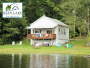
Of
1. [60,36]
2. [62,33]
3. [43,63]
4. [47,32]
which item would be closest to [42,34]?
[47,32]

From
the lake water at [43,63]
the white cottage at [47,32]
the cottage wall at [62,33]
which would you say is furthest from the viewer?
the cottage wall at [62,33]

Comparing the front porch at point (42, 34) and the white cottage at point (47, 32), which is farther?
the white cottage at point (47, 32)

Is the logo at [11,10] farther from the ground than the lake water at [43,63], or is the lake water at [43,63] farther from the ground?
the logo at [11,10]

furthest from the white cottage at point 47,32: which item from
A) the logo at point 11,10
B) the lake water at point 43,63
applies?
the lake water at point 43,63

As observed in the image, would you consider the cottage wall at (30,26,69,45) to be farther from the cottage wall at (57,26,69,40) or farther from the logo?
the logo

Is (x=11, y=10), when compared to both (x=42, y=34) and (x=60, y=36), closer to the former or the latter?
(x=42, y=34)

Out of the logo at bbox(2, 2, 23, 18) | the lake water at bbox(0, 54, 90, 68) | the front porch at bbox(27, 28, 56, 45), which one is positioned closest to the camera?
the lake water at bbox(0, 54, 90, 68)

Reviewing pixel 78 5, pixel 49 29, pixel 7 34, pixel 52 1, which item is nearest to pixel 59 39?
pixel 49 29

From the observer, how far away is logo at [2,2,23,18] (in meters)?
48.0

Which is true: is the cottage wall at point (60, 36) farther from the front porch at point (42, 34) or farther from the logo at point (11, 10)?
the logo at point (11, 10)

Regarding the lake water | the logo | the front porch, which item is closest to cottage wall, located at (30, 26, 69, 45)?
the front porch

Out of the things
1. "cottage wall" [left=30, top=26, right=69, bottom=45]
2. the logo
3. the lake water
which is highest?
the logo

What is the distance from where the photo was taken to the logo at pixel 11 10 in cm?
4805

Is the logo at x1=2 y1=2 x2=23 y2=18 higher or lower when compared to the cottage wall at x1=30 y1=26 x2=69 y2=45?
higher
